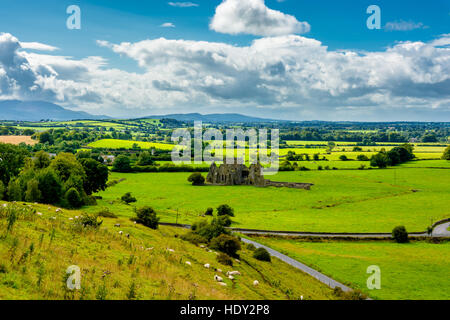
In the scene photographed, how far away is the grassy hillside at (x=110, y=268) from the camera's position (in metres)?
17.5

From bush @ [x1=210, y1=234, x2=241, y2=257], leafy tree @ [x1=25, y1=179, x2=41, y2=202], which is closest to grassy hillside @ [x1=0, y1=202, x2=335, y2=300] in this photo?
bush @ [x1=210, y1=234, x2=241, y2=257]

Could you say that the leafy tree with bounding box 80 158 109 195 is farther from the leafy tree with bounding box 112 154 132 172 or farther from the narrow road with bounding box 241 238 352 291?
the leafy tree with bounding box 112 154 132 172

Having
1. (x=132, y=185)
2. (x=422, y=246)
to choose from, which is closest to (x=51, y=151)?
(x=132, y=185)

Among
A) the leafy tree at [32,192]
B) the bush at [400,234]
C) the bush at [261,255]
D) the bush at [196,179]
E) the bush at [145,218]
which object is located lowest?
the bush at [400,234]

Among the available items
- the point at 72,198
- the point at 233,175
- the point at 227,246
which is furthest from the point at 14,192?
the point at 233,175

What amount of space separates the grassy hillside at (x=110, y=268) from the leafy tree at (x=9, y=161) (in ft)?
126

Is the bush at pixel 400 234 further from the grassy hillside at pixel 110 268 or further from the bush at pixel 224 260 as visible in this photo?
the bush at pixel 224 260

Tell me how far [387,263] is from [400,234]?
13845 mm

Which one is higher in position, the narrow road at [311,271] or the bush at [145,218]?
the bush at [145,218]

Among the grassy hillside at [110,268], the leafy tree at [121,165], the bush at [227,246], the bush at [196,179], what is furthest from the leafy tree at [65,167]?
the leafy tree at [121,165]

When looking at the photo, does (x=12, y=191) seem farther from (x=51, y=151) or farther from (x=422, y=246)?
(x=51, y=151)

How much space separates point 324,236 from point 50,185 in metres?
48.7

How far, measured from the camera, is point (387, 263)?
1886 inches

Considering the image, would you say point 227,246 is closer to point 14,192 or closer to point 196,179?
point 14,192
